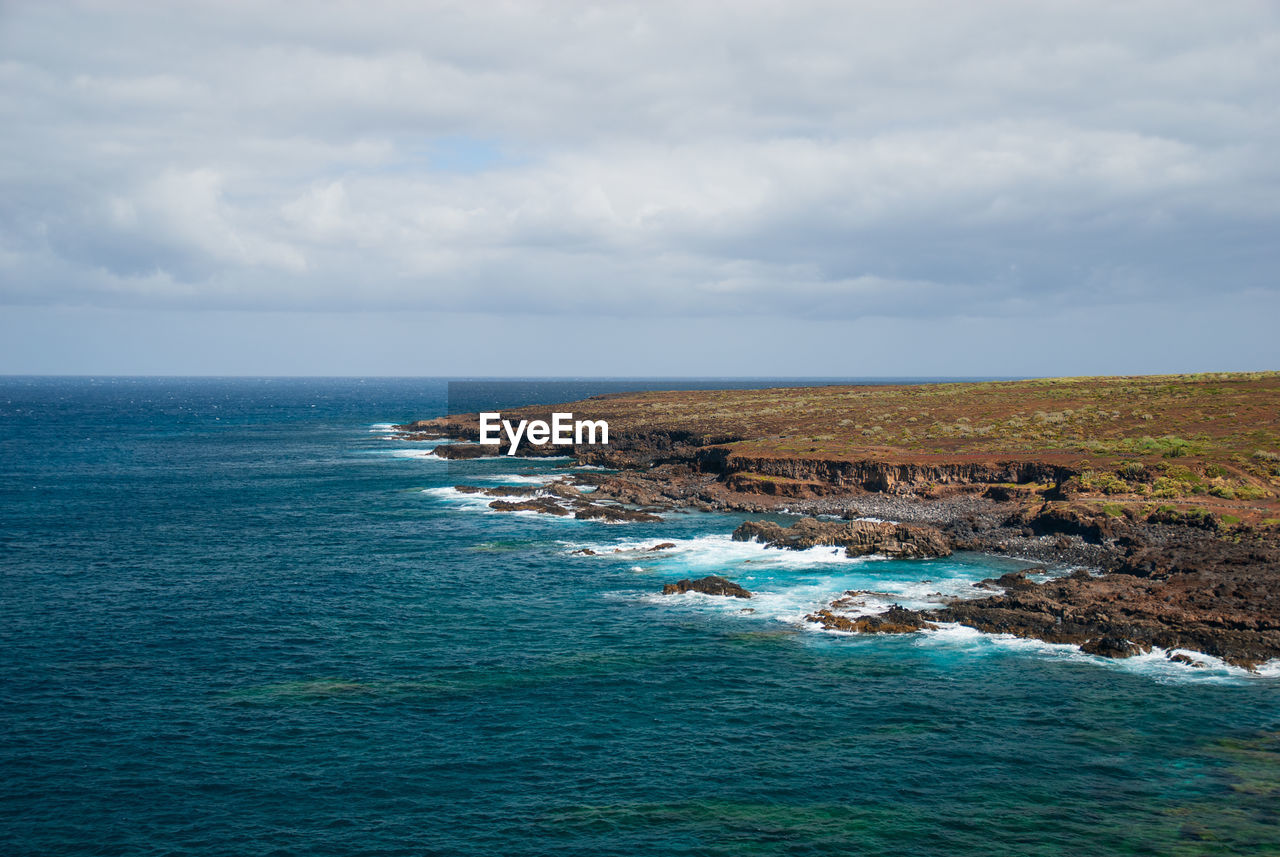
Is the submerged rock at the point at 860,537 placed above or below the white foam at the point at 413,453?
below

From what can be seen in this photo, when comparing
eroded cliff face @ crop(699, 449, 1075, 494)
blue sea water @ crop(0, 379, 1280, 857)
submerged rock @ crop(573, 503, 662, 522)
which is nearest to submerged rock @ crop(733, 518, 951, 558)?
blue sea water @ crop(0, 379, 1280, 857)

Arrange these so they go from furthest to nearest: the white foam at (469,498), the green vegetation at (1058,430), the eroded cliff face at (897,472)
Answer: the white foam at (469,498), the eroded cliff face at (897,472), the green vegetation at (1058,430)

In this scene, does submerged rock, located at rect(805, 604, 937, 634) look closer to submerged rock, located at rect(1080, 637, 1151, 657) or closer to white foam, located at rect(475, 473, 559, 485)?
submerged rock, located at rect(1080, 637, 1151, 657)

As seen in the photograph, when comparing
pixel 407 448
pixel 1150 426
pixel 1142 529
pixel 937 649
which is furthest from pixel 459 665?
pixel 407 448

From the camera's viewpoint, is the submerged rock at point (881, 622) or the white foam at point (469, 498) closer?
the submerged rock at point (881, 622)

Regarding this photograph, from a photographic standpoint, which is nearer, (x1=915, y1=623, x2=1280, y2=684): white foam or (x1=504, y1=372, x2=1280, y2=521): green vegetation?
(x1=915, y1=623, x2=1280, y2=684): white foam

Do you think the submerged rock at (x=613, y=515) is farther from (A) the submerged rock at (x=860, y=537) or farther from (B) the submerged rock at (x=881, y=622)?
(B) the submerged rock at (x=881, y=622)

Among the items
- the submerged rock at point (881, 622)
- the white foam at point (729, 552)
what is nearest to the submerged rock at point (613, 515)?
the white foam at point (729, 552)

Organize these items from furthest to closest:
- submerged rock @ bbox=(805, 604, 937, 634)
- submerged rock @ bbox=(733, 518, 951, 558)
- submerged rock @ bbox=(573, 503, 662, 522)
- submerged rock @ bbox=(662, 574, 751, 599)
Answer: submerged rock @ bbox=(573, 503, 662, 522) → submerged rock @ bbox=(733, 518, 951, 558) → submerged rock @ bbox=(662, 574, 751, 599) → submerged rock @ bbox=(805, 604, 937, 634)
